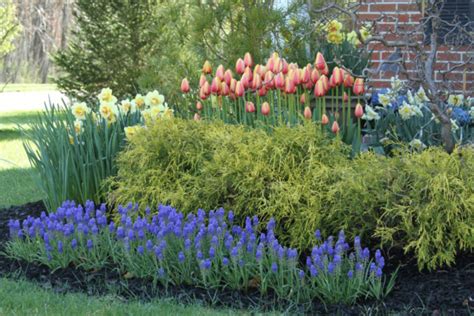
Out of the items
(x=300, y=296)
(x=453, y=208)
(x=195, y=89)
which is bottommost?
(x=300, y=296)

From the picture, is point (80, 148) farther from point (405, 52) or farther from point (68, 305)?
point (405, 52)

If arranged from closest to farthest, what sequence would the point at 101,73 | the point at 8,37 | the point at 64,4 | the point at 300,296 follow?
the point at 300,296 < the point at 101,73 < the point at 8,37 < the point at 64,4

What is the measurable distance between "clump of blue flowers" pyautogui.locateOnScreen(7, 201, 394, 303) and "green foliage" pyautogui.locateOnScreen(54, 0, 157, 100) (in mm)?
6166

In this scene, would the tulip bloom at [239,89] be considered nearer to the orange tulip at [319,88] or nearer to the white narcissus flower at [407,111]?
the orange tulip at [319,88]

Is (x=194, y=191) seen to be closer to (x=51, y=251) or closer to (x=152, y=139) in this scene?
(x=152, y=139)

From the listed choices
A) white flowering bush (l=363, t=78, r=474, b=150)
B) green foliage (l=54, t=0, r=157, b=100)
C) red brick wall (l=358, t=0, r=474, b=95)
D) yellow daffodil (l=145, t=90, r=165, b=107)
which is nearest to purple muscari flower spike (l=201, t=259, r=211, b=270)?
white flowering bush (l=363, t=78, r=474, b=150)

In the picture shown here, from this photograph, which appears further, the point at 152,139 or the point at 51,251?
the point at 152,139

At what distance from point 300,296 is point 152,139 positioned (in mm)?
1786

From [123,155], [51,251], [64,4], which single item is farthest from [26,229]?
[64,4]

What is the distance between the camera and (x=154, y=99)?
19.7 ft

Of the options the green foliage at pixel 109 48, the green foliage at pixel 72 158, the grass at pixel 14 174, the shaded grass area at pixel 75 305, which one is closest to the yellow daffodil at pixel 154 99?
the green foliage at pixel 72 158

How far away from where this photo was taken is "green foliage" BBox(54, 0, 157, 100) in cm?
1094

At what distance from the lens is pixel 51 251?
15.5 ft

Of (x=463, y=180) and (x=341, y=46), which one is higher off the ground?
(x=341, y=46)
